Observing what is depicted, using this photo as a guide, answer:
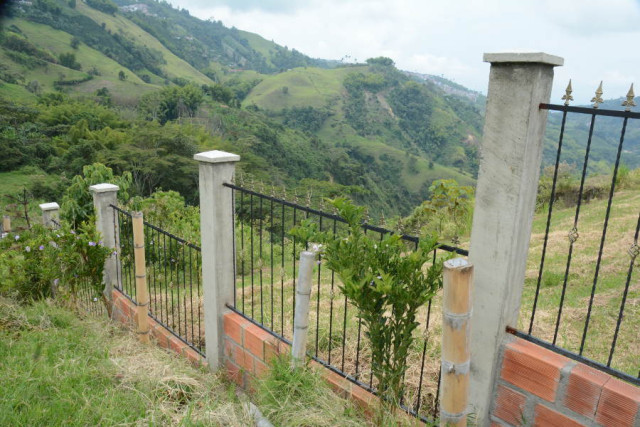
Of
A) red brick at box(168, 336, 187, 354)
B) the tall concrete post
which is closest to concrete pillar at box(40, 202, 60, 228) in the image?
red brick at box(168, 336, 187, 354)

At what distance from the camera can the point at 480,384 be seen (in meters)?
2.21

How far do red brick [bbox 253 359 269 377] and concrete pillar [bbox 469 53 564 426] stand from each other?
5.45 ft

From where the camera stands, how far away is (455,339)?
1.87 m

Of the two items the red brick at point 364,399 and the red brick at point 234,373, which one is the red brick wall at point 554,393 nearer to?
the red brick at point 364,399

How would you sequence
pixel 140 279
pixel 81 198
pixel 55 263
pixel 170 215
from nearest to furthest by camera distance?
1. pixel 140 279
2. pixel 55 263
3. pixel 81 198
4. pixel 170 215

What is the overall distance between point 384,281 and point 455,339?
0.39 m

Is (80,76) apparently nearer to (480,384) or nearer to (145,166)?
(145,166)

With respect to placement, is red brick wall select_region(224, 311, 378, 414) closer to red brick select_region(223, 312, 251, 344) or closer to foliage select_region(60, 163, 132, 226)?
red brick select_region(223, 312, 251, 344)

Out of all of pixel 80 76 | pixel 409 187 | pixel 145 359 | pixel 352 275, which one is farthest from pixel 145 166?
pixel 409 187

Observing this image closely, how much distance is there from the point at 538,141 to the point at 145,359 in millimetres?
3171

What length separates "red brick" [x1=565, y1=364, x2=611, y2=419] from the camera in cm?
192

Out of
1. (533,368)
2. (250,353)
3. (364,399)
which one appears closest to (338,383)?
(364,399)

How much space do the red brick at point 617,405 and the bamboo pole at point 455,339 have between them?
0.58m

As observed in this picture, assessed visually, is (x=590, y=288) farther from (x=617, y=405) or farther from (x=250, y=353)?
(x=250, y=353)
